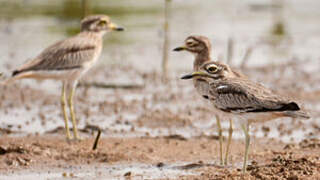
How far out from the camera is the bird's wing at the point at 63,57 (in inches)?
375

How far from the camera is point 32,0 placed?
19516 mm

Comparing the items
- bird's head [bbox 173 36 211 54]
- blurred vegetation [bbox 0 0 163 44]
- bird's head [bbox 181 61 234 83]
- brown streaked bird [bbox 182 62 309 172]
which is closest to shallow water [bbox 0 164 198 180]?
brown streaked bird [bbox 182 62 309 172]

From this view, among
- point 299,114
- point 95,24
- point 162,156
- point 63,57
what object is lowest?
point 162,156

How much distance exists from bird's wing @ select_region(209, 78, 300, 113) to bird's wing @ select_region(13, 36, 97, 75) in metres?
2.54

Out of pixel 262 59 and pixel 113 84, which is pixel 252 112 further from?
pixel 262 59

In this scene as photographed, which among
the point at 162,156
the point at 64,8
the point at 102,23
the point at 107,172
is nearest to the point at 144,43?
the point at 64,8

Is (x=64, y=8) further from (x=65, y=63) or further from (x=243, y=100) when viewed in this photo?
(x=243, y=100)

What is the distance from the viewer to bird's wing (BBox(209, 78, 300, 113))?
708cm

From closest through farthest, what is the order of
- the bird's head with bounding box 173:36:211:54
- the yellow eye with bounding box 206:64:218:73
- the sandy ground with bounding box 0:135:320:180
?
the sandy ground with bounding box 0:135:320:180
the yellow eye with bounding box 206:64:218:73
the bird's head with bounding box 173:36:211:54

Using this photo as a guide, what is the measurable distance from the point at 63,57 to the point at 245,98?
3.17 meters

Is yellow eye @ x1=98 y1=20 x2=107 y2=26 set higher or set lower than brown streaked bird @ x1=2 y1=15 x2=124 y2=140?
higher

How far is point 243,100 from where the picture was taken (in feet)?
24.2

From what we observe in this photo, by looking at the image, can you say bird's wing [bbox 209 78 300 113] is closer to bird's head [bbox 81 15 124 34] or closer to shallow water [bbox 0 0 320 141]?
shallow water [bbox 0 0 320 141]

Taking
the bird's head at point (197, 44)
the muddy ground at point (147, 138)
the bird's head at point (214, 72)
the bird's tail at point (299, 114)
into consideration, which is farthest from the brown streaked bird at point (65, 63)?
the bird's tail at point (299, 114)
